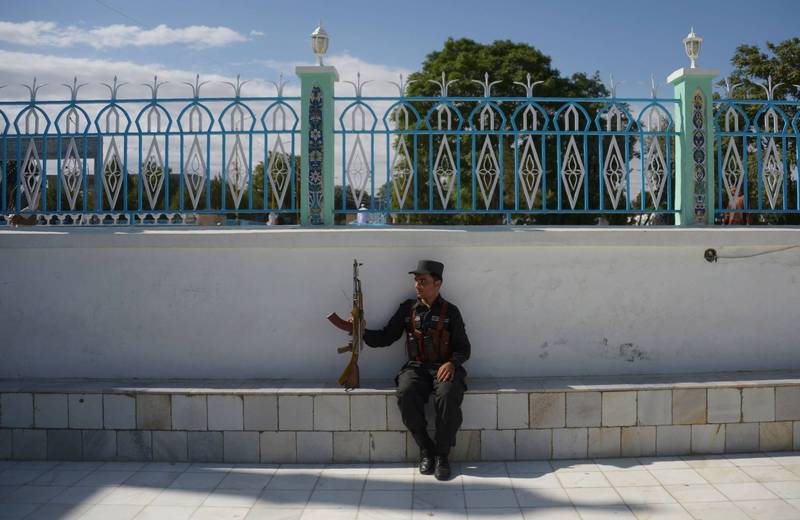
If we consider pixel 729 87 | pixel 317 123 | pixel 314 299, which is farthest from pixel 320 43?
pixel 729 87

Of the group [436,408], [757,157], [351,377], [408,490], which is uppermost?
[757,157]

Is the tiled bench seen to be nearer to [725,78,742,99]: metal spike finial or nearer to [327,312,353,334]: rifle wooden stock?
[327,312,353,334]: rifle wooden stock

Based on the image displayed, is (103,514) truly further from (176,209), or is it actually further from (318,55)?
(318,55)

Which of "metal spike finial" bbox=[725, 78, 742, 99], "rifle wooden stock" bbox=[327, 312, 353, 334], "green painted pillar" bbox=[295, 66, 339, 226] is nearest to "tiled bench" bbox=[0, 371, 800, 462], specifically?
"rifle wooden stock" bbox=[327, 312, 353, 334]

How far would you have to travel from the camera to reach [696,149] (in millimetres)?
5215

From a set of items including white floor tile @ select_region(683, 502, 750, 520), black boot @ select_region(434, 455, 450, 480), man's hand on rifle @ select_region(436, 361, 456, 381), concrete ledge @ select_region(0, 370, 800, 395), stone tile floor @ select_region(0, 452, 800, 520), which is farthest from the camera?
concrete ledge @ select_region(0, 370, 800, 395)

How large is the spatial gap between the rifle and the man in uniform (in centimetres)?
11

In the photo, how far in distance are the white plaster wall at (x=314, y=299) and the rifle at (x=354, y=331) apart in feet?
0.91

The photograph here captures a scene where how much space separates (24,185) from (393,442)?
3.41 m

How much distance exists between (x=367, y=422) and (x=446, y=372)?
0.60 metres

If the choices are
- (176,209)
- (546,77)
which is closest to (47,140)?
(176,209)

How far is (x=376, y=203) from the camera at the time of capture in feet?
16.7

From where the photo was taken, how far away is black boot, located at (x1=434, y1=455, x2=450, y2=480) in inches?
159

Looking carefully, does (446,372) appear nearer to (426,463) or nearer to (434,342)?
(434,342)
